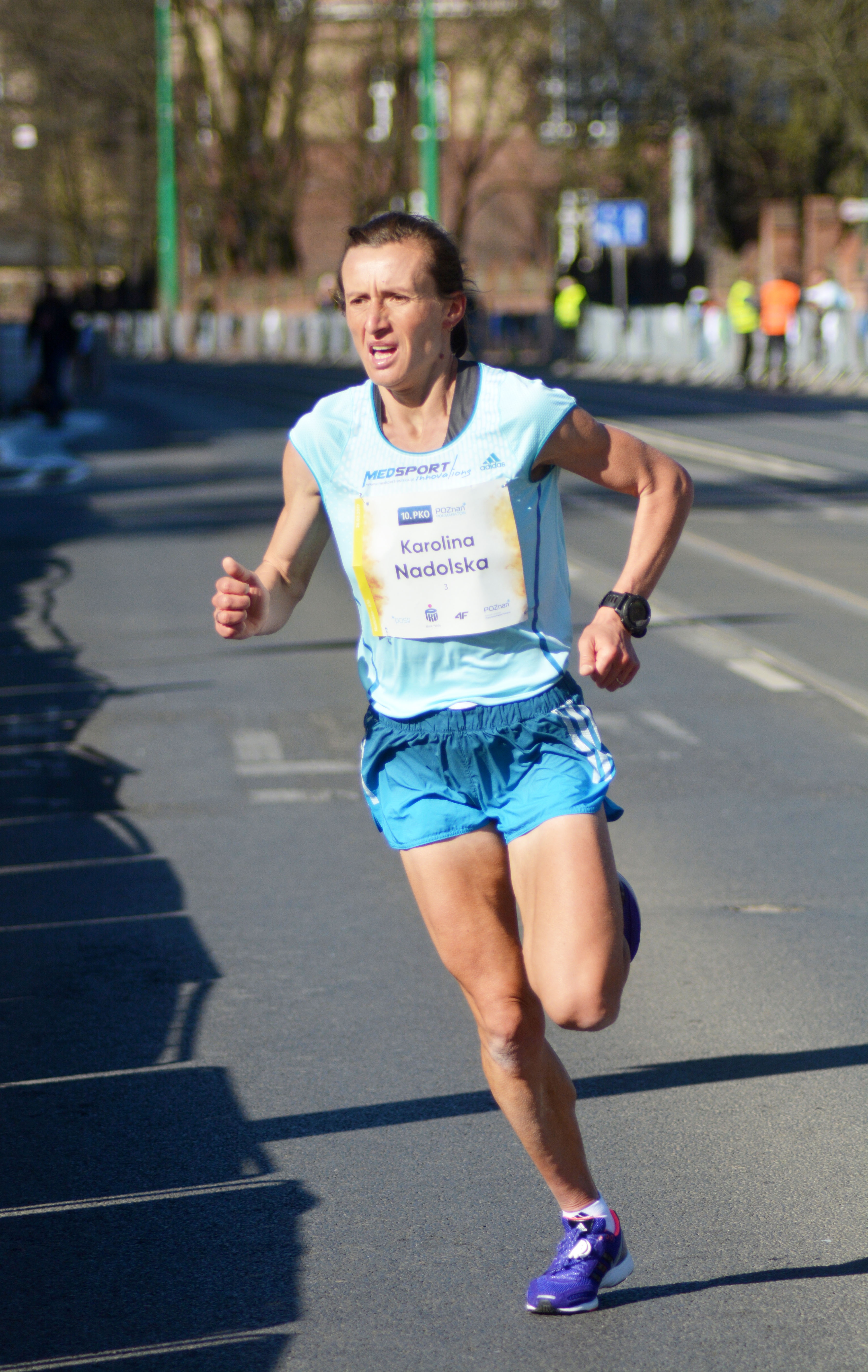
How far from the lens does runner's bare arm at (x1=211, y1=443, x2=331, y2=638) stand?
3621mm

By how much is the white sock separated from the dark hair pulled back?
1.50m

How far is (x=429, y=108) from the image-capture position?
1693 inches

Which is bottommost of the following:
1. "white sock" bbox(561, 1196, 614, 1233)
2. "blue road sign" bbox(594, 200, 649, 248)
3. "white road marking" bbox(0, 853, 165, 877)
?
"white road marking" bbox(0, 853, 165, 877)

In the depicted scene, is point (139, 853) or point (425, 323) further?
point (139, 853)

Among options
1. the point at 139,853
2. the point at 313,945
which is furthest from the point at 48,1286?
the point at 139,853

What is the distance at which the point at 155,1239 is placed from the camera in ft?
12.9

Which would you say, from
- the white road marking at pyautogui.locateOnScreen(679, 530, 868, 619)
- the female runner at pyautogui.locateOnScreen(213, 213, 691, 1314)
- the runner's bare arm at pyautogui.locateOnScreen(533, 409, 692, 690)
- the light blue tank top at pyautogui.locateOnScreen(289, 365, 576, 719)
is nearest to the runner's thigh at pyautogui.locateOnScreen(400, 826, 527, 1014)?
the female runner at pyautogui.locateOnScreen(213, 213, 691, 1314)

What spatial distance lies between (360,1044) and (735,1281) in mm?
1598

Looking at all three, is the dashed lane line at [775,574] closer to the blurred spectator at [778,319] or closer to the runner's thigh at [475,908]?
the runner's thigh at [475,908]

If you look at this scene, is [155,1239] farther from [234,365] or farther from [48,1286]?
[234,365]

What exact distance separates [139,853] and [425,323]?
395cm

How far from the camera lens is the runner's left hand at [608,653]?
11.4ft

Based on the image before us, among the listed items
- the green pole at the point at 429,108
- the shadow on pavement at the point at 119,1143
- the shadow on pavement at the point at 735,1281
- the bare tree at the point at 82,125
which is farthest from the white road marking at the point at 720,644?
the bare tree at the point at 82,125

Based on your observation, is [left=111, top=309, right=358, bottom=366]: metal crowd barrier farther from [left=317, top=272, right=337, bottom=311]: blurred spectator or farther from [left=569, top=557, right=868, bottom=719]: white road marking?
[left=569, top=557, right=868, bottom=719]: white road marking
